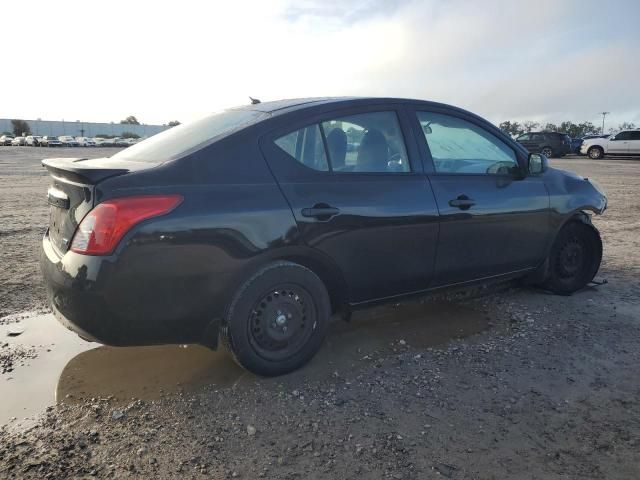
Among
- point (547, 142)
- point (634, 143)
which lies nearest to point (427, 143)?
point (547, 142)

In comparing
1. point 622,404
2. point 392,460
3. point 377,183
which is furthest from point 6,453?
point 622,404

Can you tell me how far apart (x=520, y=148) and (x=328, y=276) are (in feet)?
7.10

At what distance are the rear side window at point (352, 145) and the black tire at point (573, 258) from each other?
1949 millimetres

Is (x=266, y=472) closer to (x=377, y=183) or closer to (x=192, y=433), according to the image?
(x=192, y=433)

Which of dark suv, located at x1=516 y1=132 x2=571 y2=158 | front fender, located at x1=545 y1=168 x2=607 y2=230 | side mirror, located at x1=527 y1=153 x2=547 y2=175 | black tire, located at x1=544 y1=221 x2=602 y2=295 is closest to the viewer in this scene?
side mirror, located at x1=527 y1=153 x2=547 y2=175

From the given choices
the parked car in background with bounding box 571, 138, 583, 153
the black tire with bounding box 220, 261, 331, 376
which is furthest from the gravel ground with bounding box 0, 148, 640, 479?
the parked car in background with bounding box 571, 138, 583, 153

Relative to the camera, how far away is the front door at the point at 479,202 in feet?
13.0

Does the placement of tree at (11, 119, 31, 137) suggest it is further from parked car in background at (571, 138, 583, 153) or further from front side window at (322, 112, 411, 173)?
front side window at (322, 112, 411, 173)

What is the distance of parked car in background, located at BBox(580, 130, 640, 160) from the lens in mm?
29641

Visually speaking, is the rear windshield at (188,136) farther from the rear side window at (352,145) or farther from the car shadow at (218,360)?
the car shadow at (218,360)

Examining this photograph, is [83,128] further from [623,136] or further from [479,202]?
[479,202]

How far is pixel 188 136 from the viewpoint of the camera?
3.52 meters

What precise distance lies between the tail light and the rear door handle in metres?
0.84

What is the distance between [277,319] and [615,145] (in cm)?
3215
